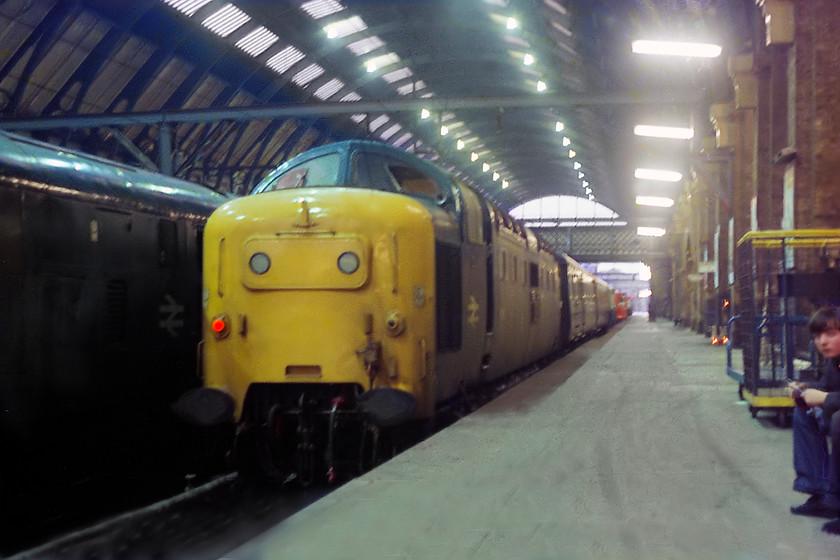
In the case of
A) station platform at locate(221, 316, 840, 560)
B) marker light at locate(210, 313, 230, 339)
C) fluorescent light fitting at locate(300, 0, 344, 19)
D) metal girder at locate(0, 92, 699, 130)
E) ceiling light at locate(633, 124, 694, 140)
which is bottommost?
station platform at locate(221, 316, 840, 560)

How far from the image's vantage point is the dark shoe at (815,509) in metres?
4.86

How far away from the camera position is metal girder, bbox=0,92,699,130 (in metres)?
18.2

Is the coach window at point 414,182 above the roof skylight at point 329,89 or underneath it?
underneath

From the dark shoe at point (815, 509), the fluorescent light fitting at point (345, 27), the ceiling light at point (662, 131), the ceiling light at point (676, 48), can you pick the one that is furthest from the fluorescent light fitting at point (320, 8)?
the dark shoe at point (815, 509)

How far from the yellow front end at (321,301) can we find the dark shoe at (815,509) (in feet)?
10.8

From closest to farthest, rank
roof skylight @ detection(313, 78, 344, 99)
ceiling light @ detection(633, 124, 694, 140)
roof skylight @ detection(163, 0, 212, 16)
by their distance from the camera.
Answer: roof skylight @ detection(163, 0, 212, 16)
ceiling light @ detection(633, 124, 694, 140)
roof skylight @ detection(313, 78, 344, 99)

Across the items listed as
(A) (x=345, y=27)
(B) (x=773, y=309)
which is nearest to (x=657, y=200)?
(A) (x=345, y=27)

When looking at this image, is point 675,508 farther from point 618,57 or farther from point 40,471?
point 618,57

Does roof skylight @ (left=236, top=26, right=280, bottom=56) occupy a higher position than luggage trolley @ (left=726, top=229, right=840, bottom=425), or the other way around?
roof skylight @ (left=236, top=26, right=280, bottom=56)

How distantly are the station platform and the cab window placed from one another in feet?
9.02

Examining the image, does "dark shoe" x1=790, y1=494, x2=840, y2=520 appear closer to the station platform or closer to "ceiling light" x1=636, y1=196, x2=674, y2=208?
the station platform

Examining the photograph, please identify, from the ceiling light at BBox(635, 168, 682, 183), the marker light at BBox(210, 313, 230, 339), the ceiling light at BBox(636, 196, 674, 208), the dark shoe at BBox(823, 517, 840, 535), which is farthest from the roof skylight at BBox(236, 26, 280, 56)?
the ceiling light at BBox(636, 196, 674, 208)

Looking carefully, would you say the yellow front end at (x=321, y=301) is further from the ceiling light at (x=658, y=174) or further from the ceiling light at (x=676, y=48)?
the ceiling light at (x=658, y=174)

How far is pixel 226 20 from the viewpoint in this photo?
75.6 ft
